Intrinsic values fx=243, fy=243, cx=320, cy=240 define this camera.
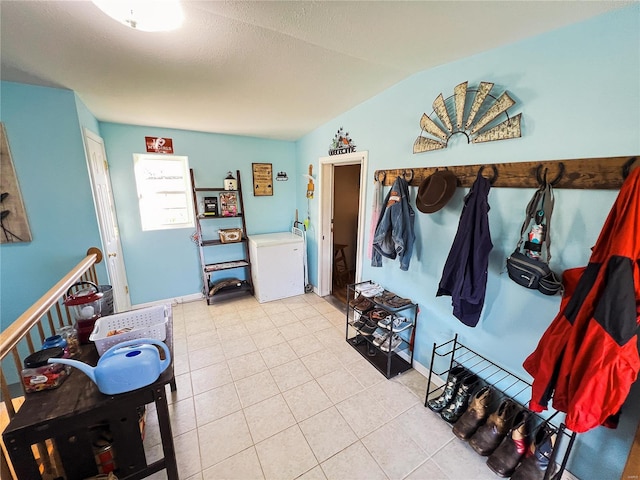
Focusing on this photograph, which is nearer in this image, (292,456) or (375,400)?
(292,456)

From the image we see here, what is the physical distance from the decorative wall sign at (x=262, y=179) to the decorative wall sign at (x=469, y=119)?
2365mm

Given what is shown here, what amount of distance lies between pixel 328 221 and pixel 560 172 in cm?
236

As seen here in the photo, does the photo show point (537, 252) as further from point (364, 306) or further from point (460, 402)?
point (364, 306)

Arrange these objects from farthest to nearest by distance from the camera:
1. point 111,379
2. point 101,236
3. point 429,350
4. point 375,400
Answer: point 101,236
point 429,350
point 375,400
point 111,379

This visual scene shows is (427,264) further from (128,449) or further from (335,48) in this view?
(128,449)

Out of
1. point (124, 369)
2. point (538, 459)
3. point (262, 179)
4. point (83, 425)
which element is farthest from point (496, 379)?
point (262, 179)

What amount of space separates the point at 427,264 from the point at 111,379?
Answer: 196 centimetres

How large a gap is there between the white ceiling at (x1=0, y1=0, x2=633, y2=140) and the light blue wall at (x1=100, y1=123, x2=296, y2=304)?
829mm

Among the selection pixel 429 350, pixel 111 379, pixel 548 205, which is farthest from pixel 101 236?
pixel 548 205

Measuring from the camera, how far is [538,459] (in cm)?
125

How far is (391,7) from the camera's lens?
3.37 ft

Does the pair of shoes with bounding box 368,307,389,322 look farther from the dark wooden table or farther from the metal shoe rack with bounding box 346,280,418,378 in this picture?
the dark wooden table

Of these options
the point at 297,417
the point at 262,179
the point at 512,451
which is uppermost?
the point at 262,179

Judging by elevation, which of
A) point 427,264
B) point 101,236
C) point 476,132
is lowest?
point 427,264
